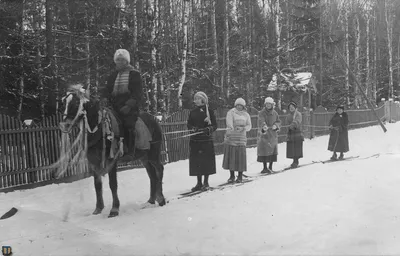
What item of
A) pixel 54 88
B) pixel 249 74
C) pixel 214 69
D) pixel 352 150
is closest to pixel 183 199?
pixel 54 88

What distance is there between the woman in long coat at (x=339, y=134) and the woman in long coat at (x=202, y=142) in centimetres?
589

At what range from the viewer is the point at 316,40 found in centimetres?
2773

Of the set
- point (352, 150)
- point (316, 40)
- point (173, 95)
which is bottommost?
point (352, 150)

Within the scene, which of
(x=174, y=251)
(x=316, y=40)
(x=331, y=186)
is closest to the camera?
(x=174, y=251)

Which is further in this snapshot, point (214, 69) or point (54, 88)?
point (214, 69)

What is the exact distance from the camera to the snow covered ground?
452 cm

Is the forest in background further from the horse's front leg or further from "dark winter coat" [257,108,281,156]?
the horse's front leg

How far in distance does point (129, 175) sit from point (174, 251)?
6.38 m

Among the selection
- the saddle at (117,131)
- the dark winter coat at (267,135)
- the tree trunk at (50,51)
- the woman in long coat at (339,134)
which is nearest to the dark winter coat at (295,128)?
the dark winter coat at (267,135)

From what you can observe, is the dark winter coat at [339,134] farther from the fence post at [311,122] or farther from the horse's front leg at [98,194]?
the fence post at [311,122]

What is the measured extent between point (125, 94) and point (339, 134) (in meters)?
8.30

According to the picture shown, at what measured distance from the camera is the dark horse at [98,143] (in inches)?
230

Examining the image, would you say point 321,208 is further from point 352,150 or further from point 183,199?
point 352,150

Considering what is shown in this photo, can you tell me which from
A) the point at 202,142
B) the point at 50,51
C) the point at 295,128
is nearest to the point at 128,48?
the point at 50,51
